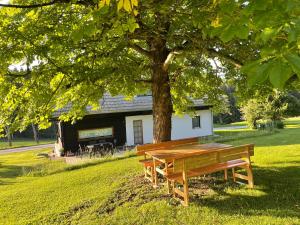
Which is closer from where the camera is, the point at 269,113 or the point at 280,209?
the point at 280,209

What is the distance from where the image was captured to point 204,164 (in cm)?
763

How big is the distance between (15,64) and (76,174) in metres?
5.49

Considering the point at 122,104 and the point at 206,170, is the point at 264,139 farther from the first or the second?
the point at 206,170

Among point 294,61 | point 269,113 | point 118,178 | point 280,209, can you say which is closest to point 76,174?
point 118,178

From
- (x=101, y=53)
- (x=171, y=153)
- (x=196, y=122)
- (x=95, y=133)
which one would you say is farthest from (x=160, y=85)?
(x=196, y=122)

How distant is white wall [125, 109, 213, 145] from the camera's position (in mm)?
25812

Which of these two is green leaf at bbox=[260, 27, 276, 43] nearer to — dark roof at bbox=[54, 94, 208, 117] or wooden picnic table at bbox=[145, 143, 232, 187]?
wooden picnic table at bbox=[145, 143, 232, 187]

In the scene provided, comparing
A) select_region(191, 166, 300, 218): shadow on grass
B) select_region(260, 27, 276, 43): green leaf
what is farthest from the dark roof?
select_region(260, 27, 276, 43): green leaf

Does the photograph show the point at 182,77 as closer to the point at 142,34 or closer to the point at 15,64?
the point at 142,34

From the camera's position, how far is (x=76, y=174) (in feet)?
41.4

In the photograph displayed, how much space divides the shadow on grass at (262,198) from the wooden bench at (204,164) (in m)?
0.48

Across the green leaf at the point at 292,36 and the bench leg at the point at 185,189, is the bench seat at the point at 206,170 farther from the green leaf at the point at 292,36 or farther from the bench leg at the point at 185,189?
the green leaf at the point at 292,36

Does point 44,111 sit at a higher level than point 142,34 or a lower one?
lower

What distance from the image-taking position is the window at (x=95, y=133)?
24047mm
